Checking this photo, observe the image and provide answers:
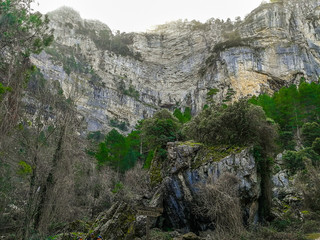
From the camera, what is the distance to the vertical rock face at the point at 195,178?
39.8ft

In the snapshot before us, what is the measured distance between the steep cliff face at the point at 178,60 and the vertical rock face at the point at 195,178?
27.3m

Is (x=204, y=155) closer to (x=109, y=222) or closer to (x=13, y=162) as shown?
(x=109, y=222)

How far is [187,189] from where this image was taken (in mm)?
13336

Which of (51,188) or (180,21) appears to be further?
(180,21)

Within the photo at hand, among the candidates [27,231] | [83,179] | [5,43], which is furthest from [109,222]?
[83,179]

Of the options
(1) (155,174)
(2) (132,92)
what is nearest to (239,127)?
(1) (155,174)

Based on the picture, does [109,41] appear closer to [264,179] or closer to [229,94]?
[229,94]

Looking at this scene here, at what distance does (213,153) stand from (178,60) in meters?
48.2

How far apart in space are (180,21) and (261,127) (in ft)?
192

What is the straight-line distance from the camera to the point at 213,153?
13.7 m

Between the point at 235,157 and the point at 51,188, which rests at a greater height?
the point at 235,157

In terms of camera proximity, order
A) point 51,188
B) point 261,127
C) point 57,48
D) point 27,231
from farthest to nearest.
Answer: point 57,48 < point 261,127 < point 51,188 < point 27,231

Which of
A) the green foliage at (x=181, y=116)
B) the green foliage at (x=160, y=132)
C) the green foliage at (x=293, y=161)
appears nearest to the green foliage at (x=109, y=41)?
the green foliage at (x=181, y=116)

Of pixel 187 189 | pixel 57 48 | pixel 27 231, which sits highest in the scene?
pixel 57 48
